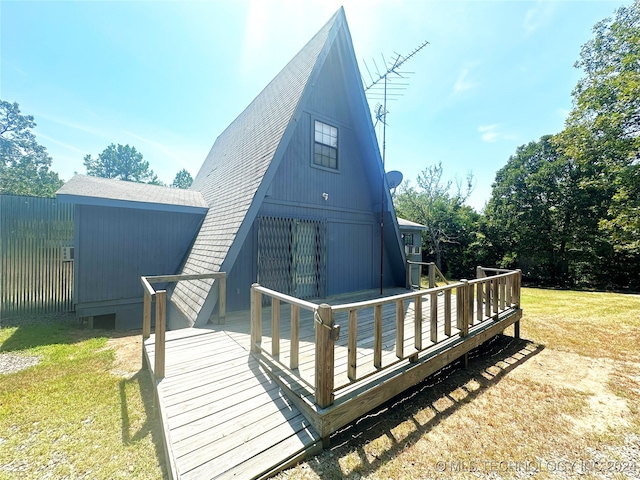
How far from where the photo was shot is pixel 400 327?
2904mm

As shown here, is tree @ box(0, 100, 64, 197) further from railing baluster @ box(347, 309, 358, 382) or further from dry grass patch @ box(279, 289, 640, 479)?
dry grass patch @ box(279, 289, 640, 479)

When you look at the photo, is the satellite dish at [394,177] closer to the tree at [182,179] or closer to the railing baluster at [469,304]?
the railing baluster at [469,304]

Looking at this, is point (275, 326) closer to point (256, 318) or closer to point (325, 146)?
point (256, 318)

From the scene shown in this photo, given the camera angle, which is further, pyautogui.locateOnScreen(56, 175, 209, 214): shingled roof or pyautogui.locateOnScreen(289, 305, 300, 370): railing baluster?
pyautogui.locateOnScreen(56, 175, 209, 214): shingled roof

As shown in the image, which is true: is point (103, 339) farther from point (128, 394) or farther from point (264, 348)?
point (264, 348)

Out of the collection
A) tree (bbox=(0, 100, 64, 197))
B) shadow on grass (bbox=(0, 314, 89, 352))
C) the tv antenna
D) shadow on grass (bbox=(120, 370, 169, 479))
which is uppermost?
tree (bbox=(0, 100, 64, 197))

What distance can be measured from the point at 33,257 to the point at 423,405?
972cm

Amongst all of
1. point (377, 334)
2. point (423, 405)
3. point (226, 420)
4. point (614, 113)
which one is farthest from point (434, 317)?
point (614, 113)

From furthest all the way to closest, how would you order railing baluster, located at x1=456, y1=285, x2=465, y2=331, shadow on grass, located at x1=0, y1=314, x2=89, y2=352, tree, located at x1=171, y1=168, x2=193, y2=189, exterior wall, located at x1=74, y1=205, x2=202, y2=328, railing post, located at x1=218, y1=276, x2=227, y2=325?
tree, located at x1=171, y1=168, x2=193, y2=189, exterior wall, located at x1=74, y1=205, x2=202, y2=328, shadow on grass, located at x1=0, y1=314, x2=89, y2=352, railing post, located at x1=218, y1=276, x2=227, y2=325, railing baluster, located at x1=456, y1=285, x2=465, y2=331

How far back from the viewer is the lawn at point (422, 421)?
2.24 m

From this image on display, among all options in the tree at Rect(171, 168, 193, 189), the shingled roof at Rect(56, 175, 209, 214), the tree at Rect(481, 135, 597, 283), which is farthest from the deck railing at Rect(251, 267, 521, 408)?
the tree at Rect(171, 168, 193, 189)

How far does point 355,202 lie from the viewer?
737 cm

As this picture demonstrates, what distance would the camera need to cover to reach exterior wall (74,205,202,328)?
596 cm

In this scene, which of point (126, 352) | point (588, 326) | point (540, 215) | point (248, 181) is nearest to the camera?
point (126, 352)
